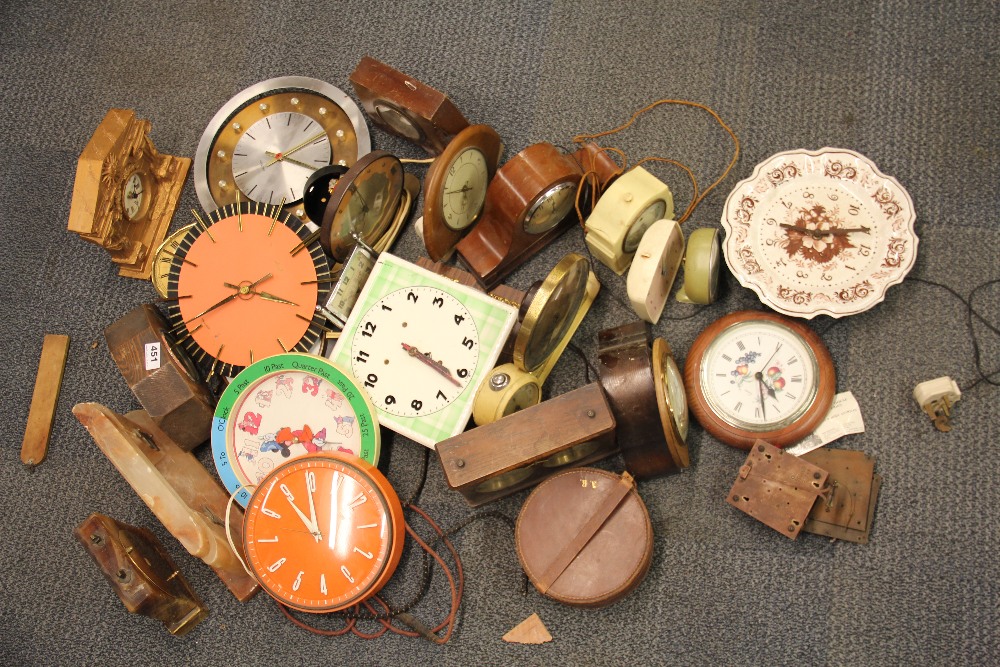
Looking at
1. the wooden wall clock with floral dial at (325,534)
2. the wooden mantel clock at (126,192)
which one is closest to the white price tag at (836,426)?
the wooden wall clock with floral dial at (325,534)

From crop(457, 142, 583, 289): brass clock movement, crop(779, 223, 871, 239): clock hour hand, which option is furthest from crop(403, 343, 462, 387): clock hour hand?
crop(779, 223, 871, 239): clock hour hand

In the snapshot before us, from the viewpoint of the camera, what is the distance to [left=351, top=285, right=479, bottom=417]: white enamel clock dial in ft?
7.99

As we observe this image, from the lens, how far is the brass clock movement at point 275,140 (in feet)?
9.04

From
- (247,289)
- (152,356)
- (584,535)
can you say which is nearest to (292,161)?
(247,289)

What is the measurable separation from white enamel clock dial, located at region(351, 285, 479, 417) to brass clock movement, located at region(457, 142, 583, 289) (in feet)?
0.58

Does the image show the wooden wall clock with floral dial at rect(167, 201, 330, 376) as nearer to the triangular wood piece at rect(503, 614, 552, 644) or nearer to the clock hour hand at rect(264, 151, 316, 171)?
the clock hour hand at rect(264, 151, 316, 171)

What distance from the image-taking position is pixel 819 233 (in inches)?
94.2

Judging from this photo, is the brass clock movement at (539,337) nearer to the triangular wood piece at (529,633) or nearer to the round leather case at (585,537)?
the round leather case at (585,537)

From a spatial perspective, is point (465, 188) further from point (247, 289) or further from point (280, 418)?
point (280, 418)

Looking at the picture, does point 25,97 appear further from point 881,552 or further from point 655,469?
point 881,552

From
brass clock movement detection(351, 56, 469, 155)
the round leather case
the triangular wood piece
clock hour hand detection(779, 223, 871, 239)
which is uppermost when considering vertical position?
brass clock movement detection(351, 56, 469, 155)

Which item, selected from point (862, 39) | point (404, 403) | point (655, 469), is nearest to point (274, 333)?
point (404, 403)

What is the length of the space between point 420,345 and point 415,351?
0.11 feet

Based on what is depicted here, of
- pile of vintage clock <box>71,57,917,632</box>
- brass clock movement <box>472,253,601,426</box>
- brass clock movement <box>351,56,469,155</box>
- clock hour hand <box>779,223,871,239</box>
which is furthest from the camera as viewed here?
brass clock movement <box>351,56,469,155</box>
